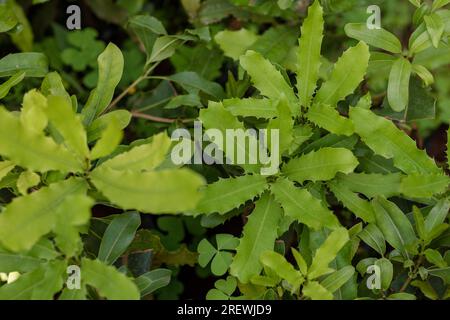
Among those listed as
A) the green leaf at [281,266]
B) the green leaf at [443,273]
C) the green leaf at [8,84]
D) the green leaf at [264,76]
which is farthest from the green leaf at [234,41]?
the green leaf at [443,273]

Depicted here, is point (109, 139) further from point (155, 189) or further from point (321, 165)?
point (321, 165)

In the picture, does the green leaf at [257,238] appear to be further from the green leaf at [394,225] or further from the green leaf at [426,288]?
the green leaf at [426,288]

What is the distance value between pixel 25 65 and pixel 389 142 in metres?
0.89

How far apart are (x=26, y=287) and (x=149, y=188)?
39cm

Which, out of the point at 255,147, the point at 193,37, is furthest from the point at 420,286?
the point at 193,37

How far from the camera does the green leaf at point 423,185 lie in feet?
4.13

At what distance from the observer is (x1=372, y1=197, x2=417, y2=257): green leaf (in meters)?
1.33

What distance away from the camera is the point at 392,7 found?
2.20 m

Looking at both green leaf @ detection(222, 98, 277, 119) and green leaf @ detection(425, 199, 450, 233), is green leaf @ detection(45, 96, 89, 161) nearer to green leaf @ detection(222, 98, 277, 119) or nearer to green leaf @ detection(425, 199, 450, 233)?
green leaf @ detection(222, 98, 277, 119)

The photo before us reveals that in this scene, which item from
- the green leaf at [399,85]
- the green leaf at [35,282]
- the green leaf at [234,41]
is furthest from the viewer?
the green leaf at [234,41]

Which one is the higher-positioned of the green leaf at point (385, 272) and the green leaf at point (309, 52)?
the green leaf at point (309, 52)

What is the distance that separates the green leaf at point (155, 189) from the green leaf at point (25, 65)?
52 cm

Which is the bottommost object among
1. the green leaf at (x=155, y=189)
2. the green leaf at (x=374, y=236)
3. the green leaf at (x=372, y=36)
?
the green leaf at (x=374, y=236)

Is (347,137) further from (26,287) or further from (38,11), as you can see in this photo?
(38,11)
